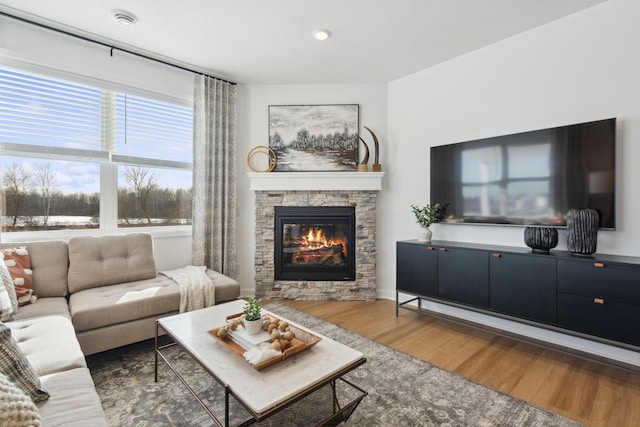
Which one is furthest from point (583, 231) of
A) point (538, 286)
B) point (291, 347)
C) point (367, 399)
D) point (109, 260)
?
point (109, 260)

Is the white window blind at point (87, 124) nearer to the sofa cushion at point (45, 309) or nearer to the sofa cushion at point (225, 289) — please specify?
the sofa cushion at point (45, 309)

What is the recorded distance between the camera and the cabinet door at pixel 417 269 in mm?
Answer: 2965

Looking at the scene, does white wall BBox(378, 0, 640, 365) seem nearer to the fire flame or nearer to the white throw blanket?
the fire flame

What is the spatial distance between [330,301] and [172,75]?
3.18 m

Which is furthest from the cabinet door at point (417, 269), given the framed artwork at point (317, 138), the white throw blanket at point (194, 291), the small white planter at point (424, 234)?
the white throw blanket at point (194, 291)

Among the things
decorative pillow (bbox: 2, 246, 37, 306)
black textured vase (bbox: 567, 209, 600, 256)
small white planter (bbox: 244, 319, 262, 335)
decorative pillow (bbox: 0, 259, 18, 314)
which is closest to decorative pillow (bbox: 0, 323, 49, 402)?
small white planter (bbox: 244, 319, 262, 335)

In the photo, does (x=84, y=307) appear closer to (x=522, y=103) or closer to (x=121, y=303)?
(x=121, y=303)

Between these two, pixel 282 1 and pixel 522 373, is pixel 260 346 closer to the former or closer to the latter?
pixel 522 373

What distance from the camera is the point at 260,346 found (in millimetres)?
1453

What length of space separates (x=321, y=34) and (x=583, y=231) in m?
2.64

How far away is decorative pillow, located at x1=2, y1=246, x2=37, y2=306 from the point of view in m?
2.19

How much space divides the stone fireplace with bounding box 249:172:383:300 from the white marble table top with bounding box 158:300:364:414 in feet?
6.59

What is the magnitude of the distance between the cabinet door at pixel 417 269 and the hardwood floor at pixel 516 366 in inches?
13.2

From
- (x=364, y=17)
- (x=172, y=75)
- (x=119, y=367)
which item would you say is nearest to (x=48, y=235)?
(x=119, y=367)
